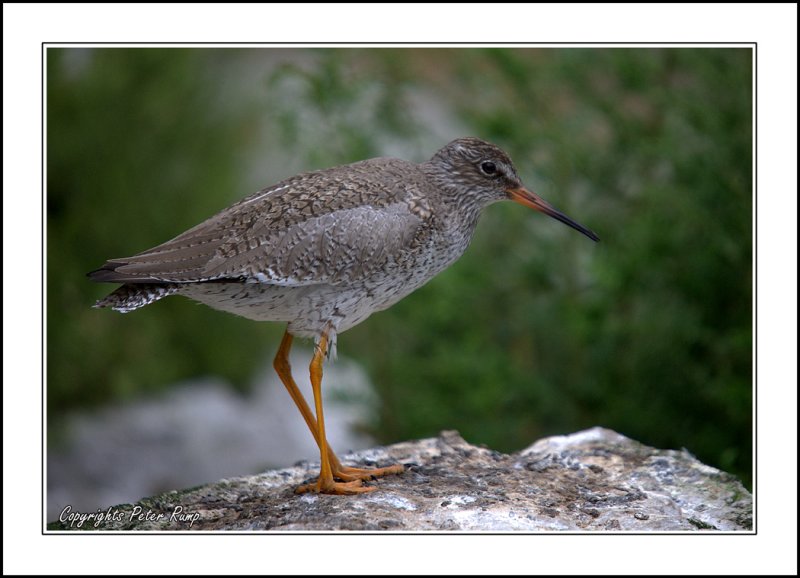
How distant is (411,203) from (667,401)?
13.7 feet

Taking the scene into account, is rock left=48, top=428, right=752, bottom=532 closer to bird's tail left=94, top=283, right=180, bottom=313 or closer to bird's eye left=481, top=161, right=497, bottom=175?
bird's tail left=94, top=283, right=180, bottom=313

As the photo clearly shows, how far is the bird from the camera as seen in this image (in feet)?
21.8

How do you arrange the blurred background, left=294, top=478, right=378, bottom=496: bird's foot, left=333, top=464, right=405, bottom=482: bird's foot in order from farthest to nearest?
the blurred background
left=333, top=464, right=405, bottom=482: bird's foot
left=294, top=478, right=378, bottom=496: bird's foot

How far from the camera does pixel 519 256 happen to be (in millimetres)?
10719

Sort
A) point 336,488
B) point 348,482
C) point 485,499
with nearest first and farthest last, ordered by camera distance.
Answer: point 485,499 → point 336,488 → point 348,482

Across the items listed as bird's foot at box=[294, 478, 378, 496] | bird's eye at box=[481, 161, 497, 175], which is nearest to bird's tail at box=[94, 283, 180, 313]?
bird's foot at box=[294, 478, 378, 496]

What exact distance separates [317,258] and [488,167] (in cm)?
172

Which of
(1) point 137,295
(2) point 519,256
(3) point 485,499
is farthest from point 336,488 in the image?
(2) point 519,256

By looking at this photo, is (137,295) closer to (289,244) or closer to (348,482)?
(289,244)

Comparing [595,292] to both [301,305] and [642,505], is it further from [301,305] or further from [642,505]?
[301,305]

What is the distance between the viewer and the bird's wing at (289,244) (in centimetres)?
662

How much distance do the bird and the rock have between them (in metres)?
0.38

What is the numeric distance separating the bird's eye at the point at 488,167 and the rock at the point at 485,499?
2.39 m

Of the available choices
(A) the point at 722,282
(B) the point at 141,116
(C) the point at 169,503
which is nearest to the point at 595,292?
(A) the point at 722,282
